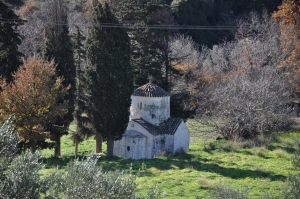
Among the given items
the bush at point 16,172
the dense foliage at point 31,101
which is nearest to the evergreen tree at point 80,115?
the dense foliage at point 31,101

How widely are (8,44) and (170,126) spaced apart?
10.0 metres

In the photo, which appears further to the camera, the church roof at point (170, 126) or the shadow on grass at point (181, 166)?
the church roof at point (170, 126)

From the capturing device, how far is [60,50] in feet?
82.7

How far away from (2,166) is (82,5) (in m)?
53.4

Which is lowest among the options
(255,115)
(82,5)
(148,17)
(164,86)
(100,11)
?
(255,115)

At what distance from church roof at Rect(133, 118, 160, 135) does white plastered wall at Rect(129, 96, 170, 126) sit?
1.01 feet

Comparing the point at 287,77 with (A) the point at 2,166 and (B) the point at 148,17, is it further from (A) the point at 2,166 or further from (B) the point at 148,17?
(A) the point at 2,166

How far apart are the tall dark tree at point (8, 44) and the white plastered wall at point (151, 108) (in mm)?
6995

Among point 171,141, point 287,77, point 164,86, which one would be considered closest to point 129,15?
point 164,86

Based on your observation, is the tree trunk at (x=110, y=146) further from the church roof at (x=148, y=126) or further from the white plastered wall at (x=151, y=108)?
the white plastered wall at (x=151, y=108)

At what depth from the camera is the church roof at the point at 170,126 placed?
2605cm

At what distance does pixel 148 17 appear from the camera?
33.1 metres

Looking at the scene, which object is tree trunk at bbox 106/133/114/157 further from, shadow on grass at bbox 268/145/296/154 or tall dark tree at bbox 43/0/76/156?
shadow on grass at bbox 268/145/296/154

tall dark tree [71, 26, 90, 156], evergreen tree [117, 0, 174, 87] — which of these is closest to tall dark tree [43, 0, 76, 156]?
tall dark tree [71, 26, 90, 156]
